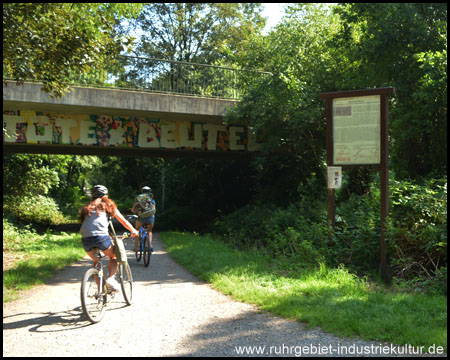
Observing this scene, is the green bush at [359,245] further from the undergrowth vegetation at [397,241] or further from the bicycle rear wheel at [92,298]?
the bicycle rear wheel at [92,298]

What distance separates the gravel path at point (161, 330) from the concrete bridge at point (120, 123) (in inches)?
360

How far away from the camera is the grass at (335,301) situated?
4.85 meters

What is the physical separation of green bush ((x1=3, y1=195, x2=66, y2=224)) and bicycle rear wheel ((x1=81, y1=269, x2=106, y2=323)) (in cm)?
1767

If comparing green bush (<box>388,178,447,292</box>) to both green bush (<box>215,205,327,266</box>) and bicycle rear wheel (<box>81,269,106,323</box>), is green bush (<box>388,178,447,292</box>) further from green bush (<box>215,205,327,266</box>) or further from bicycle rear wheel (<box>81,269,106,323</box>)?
bicycle rear wheel (<box>81,269,106,323</box>)

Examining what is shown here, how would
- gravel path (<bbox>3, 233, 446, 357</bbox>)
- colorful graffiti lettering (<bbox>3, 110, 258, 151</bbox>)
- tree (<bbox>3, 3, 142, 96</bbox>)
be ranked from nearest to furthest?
gravel path (<bbox>3, 233, 446, 357</bbox>) → tree (<bbox>3, 3, 142, 96</bbox>) → colorful graffiti lettering (<bbox>3, 110, 258, 151</bbox>)

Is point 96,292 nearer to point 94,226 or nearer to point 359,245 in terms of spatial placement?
point 94,226

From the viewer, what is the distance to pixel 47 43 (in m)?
7.97

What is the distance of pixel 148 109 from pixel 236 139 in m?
4.78

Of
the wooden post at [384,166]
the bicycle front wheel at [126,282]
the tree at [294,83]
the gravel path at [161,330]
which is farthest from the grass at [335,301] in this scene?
the tree at [294,83]

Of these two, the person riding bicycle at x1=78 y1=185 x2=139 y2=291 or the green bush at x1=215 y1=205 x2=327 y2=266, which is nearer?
the person riding bicycle at x1=78 y1=185 x2=139 y2=291

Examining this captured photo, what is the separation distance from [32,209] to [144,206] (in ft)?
51.9

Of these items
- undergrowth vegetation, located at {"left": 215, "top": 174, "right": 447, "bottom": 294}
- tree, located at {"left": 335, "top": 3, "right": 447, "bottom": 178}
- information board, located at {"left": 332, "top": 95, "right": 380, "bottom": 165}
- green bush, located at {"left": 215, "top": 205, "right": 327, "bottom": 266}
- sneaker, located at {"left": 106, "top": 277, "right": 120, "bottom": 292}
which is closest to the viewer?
sneaker, located at {"left": 106, "top": 277, "right": 120, "bottom": 292}

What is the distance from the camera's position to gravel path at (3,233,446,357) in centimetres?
455

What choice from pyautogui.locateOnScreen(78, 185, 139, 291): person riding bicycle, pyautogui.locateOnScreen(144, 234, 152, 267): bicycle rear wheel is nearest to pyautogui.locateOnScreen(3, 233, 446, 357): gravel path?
pyautogui.locateOnScreen(78, 185, 139, 291): person riding bicycle
